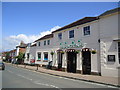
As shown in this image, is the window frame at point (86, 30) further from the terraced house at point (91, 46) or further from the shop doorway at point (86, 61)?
the shop doorway at point (86, 61)

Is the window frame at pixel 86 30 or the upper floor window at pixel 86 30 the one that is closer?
the window frame at pixel 86 30

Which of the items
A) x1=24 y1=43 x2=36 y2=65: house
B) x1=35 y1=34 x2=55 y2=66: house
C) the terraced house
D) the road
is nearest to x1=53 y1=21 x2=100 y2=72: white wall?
the terraced house

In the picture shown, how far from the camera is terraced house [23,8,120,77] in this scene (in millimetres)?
12648

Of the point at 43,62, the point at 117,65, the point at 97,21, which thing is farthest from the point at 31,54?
the point at 117,65

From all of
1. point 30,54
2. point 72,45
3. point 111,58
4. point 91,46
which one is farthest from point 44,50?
point 111,58

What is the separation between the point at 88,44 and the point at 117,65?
456cm

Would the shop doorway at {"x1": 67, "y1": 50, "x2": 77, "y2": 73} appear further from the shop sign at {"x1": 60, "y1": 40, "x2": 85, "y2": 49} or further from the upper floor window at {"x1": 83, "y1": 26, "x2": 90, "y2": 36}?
the upper floor window at {"x1": 83, "y1": 26, "x2": 90, "y2": 36}

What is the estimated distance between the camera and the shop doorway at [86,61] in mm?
15294

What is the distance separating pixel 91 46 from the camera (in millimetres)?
15055

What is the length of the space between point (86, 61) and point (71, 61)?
3038mm

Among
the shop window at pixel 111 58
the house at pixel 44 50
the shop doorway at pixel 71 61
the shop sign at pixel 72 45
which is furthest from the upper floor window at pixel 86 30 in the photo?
the house at pixel 44 50

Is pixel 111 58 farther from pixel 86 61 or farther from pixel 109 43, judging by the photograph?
pixel 86 61

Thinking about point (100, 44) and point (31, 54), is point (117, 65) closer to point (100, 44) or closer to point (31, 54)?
point (100, 44)

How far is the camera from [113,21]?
12.9 m
